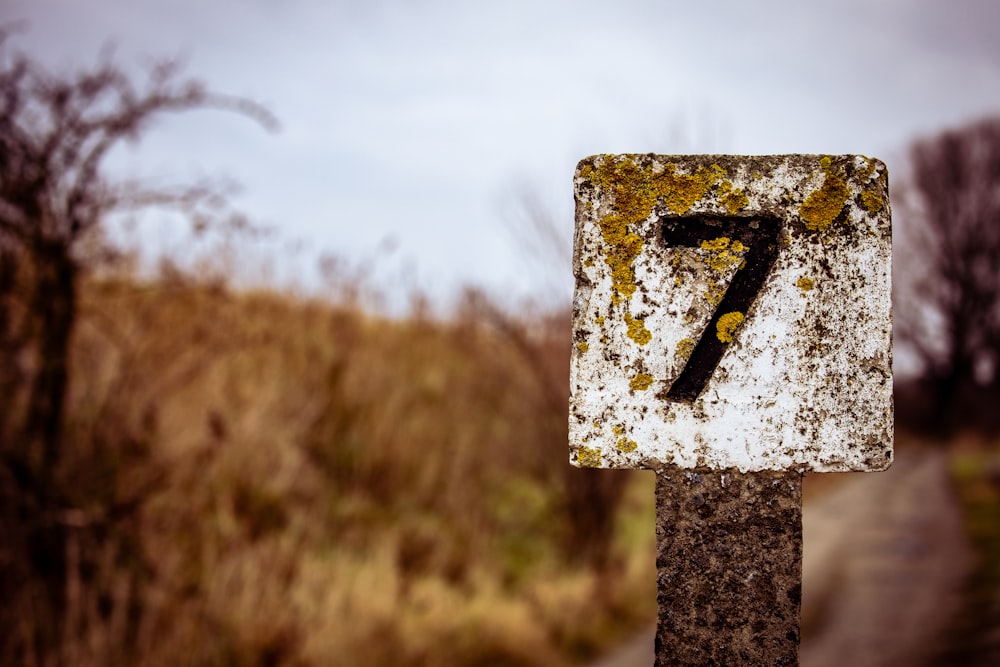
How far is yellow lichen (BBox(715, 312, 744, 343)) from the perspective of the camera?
51.9 inches

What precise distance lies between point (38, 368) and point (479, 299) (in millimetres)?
3261

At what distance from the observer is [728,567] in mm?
1360

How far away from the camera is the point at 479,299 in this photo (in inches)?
221

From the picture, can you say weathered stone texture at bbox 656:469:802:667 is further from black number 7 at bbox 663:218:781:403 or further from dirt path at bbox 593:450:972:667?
dirt path at bbox 593:450:972:667

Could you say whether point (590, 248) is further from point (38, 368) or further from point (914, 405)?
point (914, 405)

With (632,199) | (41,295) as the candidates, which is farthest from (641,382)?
(41,295)

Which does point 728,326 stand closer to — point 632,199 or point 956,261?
point 632,199

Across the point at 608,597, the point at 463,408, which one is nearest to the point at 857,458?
the point at 608,597

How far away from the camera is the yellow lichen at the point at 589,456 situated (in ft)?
4.35

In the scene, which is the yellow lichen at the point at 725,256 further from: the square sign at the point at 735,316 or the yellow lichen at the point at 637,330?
the yellow lichen at the point at 637,330

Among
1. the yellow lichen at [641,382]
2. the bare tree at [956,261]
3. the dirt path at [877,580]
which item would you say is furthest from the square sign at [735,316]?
the bare tree at [956,261]

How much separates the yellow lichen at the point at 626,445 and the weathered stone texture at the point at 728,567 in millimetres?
86

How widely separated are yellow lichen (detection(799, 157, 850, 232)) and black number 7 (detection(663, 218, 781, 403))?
0.06 metres

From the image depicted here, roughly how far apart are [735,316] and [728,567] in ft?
1.64
